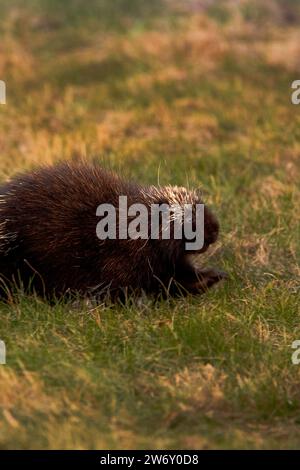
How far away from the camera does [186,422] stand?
425 cm

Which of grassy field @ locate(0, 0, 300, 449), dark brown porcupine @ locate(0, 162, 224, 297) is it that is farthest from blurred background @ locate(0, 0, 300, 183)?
dark brown porcupine @ locate(0, 162, 224, 297)

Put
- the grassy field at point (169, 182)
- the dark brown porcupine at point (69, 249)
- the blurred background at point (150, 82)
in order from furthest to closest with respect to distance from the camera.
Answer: the blurred background at point (150, 82) < the dark brown porcupine at point (69, 249) < the grassy field at point (169, 182)

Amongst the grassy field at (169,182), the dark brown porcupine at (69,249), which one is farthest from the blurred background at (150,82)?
the dark brown porcupine at (69,249)

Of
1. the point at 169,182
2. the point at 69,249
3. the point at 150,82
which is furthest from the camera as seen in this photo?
the point at 150,82

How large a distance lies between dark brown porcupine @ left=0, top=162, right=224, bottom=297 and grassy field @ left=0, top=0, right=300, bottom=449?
0.55ft

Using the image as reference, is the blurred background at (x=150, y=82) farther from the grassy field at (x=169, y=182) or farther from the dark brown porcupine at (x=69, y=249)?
the dark brown porcupine at (x=69, y=249)

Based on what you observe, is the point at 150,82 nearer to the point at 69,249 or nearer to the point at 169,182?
the point at 169,182

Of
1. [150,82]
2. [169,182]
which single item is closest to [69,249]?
[169,182]

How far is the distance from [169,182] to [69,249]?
2000mm

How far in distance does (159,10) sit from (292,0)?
7.10ft

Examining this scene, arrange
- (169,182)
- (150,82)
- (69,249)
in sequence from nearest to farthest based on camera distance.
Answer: (69,249)
(169,182)
(150,82)

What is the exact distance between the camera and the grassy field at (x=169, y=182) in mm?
4281

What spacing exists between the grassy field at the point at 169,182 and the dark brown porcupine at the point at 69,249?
17 centimetres

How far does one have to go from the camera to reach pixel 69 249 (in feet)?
18.3
